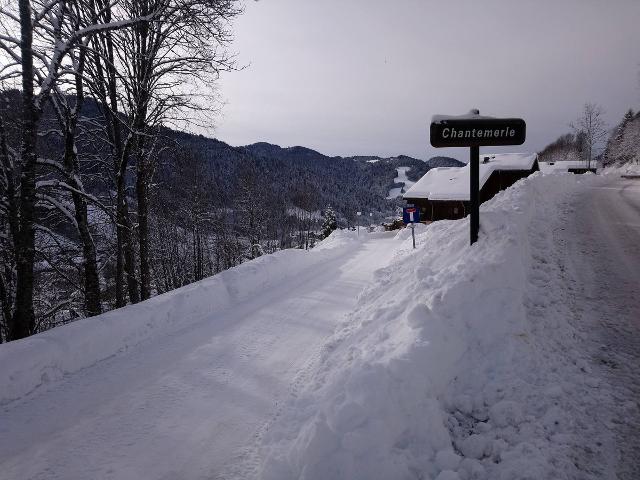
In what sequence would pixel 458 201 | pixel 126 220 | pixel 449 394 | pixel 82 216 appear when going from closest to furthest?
pixel 449 394 → pixel 126 220 → pixel 82 216 → pixel 458 201

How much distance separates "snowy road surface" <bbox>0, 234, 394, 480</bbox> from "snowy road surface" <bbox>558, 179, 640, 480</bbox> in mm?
3475

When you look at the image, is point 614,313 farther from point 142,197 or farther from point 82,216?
point 82,216

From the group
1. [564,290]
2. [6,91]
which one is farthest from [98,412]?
[6,91]

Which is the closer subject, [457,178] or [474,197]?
[474,197]

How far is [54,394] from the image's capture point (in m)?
4.78

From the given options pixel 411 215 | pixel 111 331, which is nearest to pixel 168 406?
pixel 111 331

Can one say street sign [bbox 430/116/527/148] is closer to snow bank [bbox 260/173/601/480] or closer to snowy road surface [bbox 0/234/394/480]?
snow bank [bbox 260/173/601/480]

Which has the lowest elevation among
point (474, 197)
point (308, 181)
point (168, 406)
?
point (168, 406)

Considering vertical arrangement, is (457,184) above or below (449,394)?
above

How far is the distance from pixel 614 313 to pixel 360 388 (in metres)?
3.66

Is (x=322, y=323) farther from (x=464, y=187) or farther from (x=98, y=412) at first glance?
(x=464, y=187)

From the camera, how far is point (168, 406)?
4539 mm

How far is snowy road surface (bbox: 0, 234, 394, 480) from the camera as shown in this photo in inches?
142

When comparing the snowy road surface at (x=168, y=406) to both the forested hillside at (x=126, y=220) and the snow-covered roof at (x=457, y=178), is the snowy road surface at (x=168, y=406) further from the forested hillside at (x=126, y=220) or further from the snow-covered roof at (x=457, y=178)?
the snow-covered roof at (x=457, y=178)
